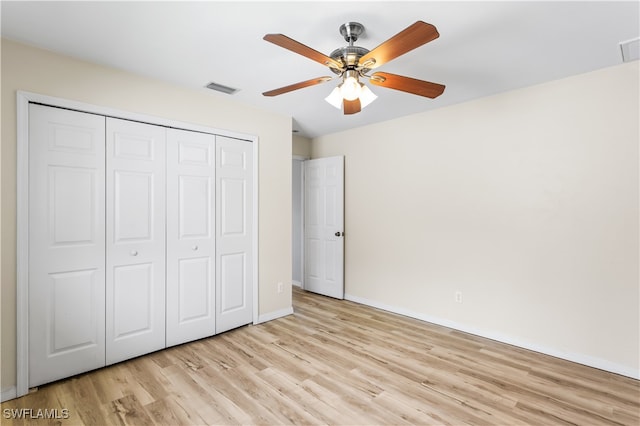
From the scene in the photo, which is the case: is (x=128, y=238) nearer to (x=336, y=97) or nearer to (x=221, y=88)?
(x=221, y=88)

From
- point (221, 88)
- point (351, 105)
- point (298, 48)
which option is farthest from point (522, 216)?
point (221, 88)

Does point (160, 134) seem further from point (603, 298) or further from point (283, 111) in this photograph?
point (603, 298)

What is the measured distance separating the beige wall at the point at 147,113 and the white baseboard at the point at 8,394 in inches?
1.0

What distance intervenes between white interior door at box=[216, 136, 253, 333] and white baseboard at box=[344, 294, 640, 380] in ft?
5.94

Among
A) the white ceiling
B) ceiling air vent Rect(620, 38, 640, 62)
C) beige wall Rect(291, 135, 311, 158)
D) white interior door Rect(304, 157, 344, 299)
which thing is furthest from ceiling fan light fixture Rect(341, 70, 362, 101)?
beige wall Rect(291, 135, 311, 158)

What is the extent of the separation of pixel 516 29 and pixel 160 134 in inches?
115

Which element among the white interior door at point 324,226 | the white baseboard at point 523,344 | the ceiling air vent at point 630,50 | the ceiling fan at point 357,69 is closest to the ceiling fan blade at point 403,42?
the ceiling fan at point 357,69

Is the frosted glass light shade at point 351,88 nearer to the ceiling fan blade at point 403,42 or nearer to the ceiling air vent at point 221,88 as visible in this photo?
the ceiling fan blade at point 403,42

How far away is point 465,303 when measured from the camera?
3479mm

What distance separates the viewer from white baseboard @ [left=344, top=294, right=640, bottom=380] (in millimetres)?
2588

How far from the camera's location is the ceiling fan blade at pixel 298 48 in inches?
62.9

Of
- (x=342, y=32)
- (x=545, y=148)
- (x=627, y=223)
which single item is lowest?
(x=627, y=223)

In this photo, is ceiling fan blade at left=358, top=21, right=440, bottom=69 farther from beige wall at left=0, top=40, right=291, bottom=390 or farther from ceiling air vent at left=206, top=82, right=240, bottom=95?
beige wall at left=0, top=40, right=291, bottom=390

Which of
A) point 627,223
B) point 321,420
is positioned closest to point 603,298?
point 627,223
